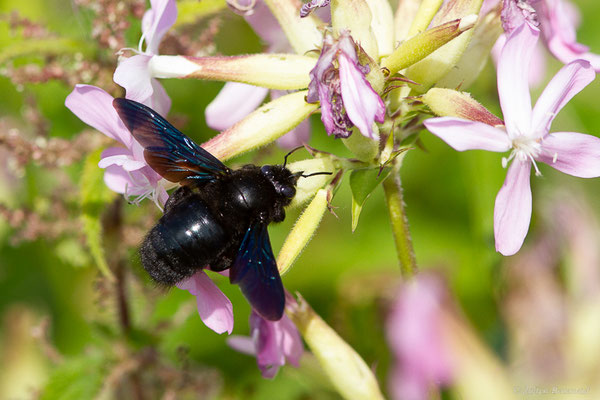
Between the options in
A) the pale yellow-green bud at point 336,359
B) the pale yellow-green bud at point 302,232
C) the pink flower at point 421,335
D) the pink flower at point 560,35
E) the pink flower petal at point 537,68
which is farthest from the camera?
the pink flower petal at point 537,68

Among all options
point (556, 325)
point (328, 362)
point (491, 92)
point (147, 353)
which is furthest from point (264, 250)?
point (491, 92)

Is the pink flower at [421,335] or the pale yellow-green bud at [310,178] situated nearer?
the pink flower at [421,335]

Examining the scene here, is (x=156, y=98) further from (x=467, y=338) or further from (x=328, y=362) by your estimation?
(x=467, y=338)

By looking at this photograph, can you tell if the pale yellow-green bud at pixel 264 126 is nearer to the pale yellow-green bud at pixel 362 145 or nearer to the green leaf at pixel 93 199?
the pale yellow-green bud at pixel 362 145

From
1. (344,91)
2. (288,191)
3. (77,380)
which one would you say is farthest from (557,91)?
(77,380)

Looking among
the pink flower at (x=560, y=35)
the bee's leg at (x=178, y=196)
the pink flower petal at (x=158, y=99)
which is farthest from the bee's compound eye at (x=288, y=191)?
the pink flower at (x=560, y=35)

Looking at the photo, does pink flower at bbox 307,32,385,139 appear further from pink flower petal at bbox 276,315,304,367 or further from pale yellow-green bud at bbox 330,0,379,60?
pink flower petal at bbox 276,315,304,367
